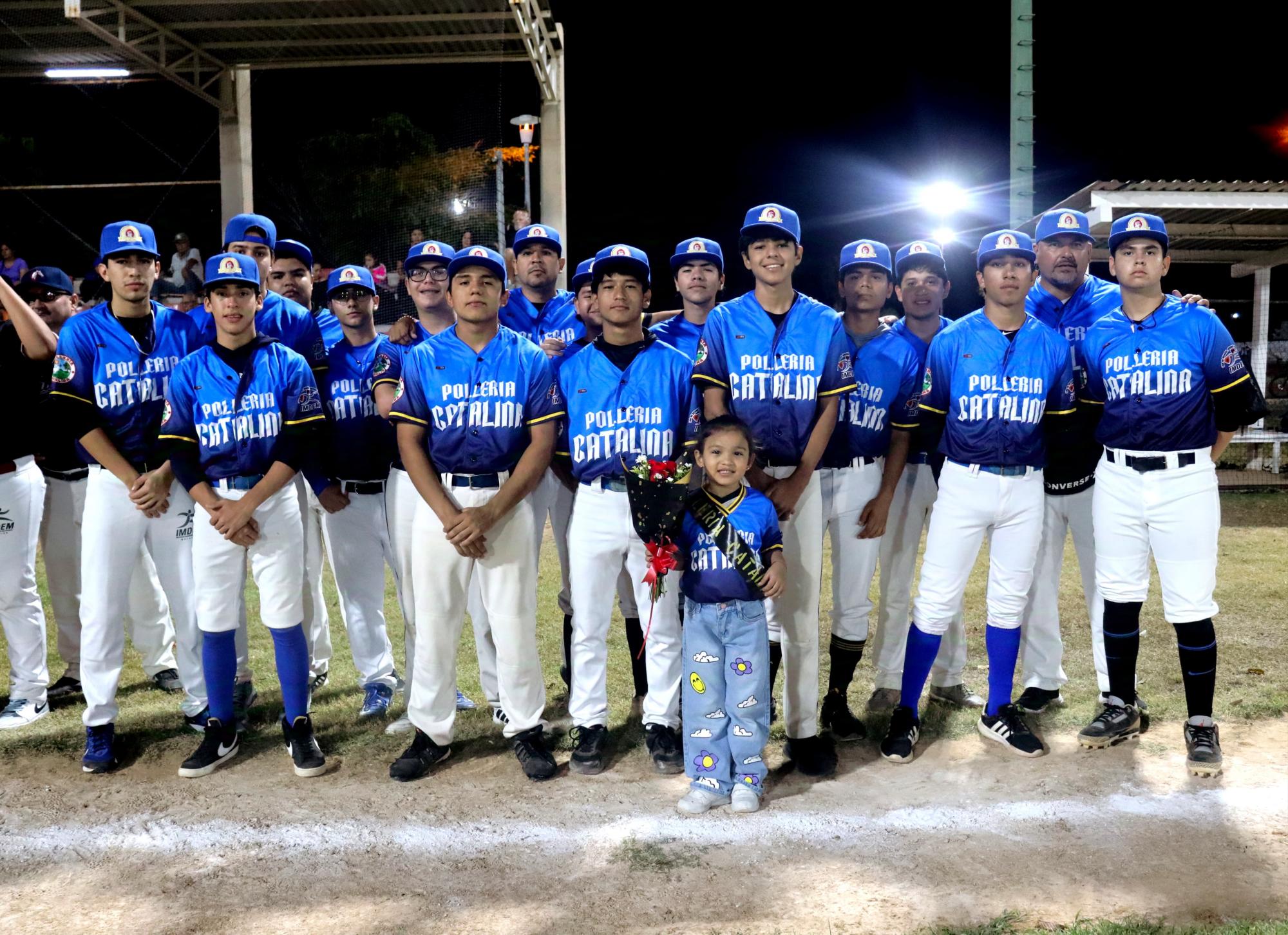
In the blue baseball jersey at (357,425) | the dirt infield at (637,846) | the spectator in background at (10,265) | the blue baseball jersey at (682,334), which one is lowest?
the dirt infield at (637,846)

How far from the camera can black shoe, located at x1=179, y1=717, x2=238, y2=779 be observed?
430cm

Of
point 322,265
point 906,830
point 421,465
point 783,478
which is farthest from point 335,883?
point 322,265

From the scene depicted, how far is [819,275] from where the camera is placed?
3869 cm

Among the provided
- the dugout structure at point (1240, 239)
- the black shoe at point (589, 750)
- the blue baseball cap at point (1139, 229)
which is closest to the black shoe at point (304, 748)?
the black shoe at point (589, 750)

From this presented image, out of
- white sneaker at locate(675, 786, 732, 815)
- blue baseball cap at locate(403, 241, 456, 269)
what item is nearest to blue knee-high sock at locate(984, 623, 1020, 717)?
white sneaker at locate(675, 786, 732, 815)

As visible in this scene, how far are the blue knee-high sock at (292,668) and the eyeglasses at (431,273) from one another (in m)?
1.76

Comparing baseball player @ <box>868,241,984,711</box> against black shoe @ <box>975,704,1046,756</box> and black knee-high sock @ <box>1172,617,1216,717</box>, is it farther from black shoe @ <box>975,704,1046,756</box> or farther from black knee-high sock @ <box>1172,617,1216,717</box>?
black knee-high sock @ <box>1172,617,1216,717</box>

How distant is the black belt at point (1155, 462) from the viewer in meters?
4.39

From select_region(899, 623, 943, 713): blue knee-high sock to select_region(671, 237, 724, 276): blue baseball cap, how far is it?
203 cm

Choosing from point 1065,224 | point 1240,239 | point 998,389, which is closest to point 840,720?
point 998,389

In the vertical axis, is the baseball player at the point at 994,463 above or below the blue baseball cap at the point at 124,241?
below

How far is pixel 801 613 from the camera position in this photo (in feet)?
14.0

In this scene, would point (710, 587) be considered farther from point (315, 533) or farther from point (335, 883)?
point (315, 533)

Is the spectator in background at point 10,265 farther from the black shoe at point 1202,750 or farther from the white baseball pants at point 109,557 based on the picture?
the black shoe at point 1202,750
